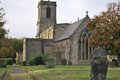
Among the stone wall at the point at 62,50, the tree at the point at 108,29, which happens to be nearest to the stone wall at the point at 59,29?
the stone wall at the point at 62,50

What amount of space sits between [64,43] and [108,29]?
21676 mm

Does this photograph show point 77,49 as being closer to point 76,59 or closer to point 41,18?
point 76,59

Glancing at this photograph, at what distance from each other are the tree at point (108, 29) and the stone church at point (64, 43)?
15.0m

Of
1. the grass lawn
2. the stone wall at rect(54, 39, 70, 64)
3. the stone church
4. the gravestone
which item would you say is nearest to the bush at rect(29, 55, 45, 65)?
the stone church

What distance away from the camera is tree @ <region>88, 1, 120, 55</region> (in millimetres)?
58638

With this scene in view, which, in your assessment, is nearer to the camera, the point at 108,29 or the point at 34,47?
the point at 108,29

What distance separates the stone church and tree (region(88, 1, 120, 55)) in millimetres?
14971

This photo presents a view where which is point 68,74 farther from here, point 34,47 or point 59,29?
point 59,29

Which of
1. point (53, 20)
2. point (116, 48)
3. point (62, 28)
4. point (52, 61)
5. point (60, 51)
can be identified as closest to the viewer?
point (52, 61)

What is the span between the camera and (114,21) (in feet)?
195

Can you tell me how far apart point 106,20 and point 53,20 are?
136 ft

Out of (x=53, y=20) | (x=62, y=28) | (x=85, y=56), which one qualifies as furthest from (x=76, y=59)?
(x=53, y=20)

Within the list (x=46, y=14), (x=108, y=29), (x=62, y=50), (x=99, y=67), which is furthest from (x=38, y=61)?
(x=99, y=67)

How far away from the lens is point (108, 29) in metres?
59.7
